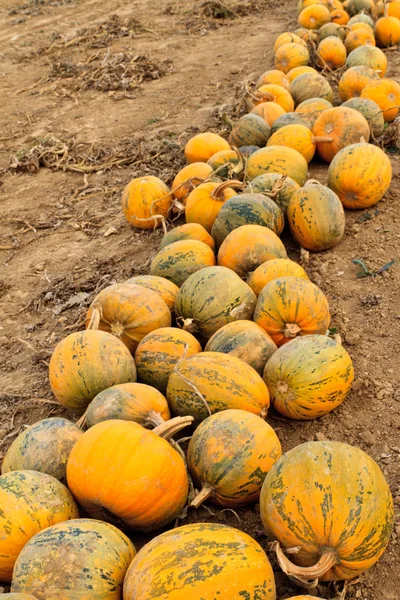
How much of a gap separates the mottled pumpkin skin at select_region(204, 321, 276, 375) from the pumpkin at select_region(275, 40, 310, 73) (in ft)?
21.6

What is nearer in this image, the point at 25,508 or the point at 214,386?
the point at 25,508

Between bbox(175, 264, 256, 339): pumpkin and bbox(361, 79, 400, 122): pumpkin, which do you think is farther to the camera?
bbox(361, 79, 400, 122): pumpkin

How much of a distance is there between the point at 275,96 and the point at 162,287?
13.5ft

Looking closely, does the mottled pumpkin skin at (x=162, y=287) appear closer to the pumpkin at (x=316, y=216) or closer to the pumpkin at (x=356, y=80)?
the pumpkin at (x=316, y=216)

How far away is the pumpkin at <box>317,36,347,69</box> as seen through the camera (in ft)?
29.4

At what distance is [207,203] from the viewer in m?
5.03

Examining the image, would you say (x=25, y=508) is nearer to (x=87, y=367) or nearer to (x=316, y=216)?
(x=87, y=367)

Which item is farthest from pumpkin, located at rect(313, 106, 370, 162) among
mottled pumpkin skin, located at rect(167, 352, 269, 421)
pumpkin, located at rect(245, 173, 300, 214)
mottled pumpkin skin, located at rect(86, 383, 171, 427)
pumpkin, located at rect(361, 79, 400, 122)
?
mottled pumpkin skin, located at rect(86, 383, 171, 427)

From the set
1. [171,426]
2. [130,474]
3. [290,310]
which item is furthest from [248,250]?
[130,474]

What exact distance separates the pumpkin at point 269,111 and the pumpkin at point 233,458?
4793mm

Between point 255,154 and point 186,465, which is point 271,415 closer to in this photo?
point 186,465

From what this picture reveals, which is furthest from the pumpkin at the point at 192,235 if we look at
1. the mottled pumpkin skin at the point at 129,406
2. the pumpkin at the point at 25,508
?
the pumpkin at the point at 25,508

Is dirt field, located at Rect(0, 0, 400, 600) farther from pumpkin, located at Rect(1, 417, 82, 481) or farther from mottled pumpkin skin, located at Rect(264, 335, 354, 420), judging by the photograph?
pumpkin, located at Rect(1, 417, 82, 481)

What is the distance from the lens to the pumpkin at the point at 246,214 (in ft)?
15.0
